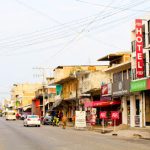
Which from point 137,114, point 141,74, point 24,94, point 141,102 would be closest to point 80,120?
point 137,114

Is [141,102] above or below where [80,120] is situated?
above

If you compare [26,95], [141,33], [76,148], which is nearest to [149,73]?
[141,33]

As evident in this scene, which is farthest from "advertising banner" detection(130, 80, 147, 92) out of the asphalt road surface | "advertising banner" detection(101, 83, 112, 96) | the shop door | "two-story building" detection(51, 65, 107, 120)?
"two-story building" detection(51, 65, 107, 120)

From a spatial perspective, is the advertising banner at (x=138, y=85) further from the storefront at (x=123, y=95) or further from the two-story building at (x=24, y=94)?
the two-story building at (x=24, y=94)

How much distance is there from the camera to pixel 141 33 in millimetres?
41438

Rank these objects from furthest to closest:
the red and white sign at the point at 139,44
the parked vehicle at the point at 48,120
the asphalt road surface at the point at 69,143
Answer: the parked vehicle at the point at 48,120 → the red and white sign at the point at 139,44 → the asphalt road surface at the point at 69,143

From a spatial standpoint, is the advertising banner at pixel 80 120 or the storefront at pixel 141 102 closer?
the storefront at pixel 141 102

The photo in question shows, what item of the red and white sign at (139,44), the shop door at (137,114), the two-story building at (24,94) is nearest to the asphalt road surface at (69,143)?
the red and white sign at (139,44)

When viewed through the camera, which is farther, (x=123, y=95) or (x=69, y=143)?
(x=123, y=95)

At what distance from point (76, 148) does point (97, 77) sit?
45278mm

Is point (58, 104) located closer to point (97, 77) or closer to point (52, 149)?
point (97, 77)

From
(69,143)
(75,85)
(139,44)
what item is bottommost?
(69,143)

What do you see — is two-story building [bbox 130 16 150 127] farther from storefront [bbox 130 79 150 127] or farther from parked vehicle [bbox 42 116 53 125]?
parked vehicle [bbox 42 116 53 125]

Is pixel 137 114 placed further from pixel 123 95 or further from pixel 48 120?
pixel 48 120
